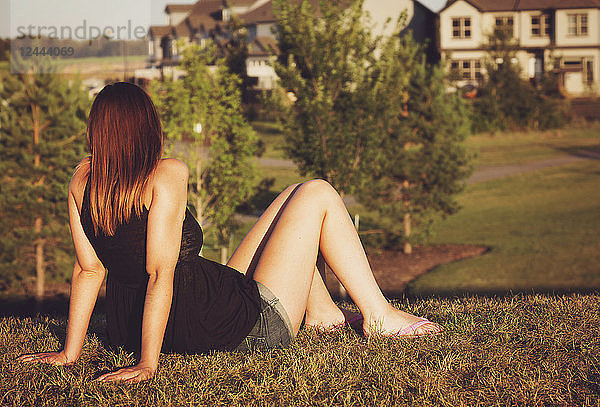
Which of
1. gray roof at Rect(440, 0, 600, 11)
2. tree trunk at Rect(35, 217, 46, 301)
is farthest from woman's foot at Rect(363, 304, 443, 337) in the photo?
gray roof at Rect(440, 0, 600, 11)

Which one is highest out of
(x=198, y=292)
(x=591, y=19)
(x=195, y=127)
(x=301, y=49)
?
(x=591, y=19)

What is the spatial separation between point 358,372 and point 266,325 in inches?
20.9

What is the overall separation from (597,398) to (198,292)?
175 cm

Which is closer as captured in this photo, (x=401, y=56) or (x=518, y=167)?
(x=401, y=56)

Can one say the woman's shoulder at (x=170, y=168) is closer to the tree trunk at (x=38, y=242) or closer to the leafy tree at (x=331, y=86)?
the leafy tree at (x=331, y=86)

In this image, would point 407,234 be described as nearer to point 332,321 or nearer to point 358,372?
point 332,321

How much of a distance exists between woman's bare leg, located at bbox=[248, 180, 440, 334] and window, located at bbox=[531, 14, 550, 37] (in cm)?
4254

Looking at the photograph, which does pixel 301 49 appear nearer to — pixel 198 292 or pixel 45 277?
pixel 45 277

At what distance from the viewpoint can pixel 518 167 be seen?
22750 millimetres

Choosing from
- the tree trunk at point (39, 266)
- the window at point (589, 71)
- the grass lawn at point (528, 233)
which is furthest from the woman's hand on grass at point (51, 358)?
the window at point (589, 71)

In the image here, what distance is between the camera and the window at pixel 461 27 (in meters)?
41.8

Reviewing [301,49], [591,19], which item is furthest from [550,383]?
[591,19]

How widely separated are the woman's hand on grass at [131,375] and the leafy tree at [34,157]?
29.4 feet

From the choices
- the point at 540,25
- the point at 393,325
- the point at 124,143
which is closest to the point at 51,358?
the point at 124,143
